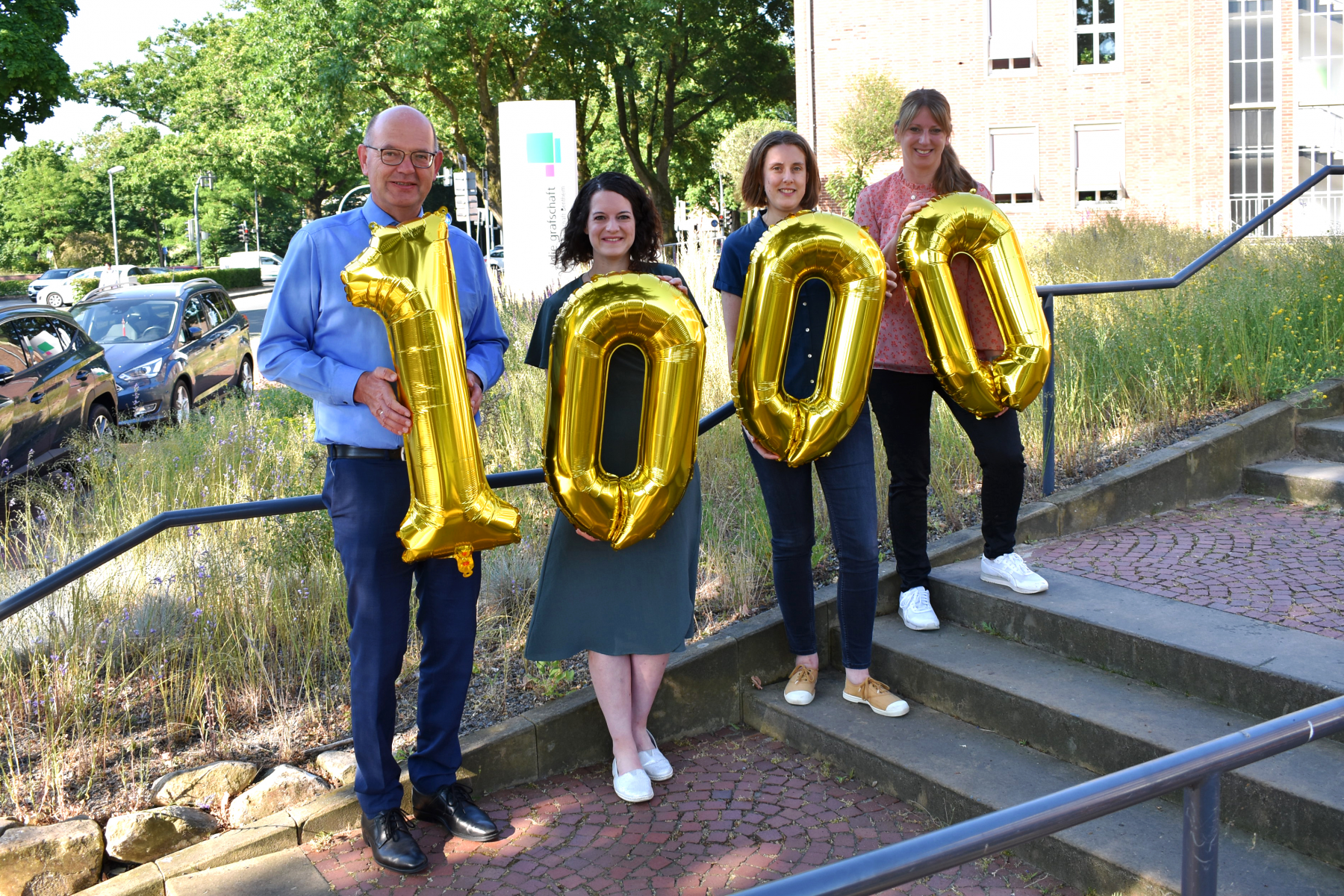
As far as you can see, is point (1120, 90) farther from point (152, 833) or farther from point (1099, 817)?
point (1099, 817)

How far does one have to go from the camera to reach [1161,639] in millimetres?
3416

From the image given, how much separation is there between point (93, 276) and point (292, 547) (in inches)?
1601

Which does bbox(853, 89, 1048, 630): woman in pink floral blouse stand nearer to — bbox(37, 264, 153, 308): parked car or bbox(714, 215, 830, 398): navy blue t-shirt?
bbox(714, 215, 830, 398): navy blue t-shirt

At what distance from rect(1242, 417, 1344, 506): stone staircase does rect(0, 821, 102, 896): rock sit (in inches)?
204

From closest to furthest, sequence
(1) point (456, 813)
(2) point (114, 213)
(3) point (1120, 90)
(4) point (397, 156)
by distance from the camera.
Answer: (4) point (397, 156) < (1) point (456, 813) < (3) point (1120, 90) < (2) point (114, 213)

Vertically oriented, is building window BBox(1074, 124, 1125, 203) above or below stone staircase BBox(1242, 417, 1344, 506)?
above

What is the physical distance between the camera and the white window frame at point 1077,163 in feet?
83.9

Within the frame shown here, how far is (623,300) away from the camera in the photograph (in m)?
2.91

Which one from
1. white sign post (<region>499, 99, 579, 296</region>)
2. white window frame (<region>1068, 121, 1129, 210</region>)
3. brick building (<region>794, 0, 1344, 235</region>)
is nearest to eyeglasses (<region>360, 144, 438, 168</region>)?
white sign post (<region>499, 99, 579, 296</region>)

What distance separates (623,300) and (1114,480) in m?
3.09

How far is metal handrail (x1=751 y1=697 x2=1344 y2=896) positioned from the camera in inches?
41.3

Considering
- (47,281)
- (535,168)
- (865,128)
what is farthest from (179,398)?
(47,281)

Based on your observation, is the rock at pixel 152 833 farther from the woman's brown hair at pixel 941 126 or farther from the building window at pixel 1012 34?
the building window at pixel 1012 34

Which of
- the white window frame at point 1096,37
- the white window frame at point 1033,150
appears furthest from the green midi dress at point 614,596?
the white window frame at point 1096,37
